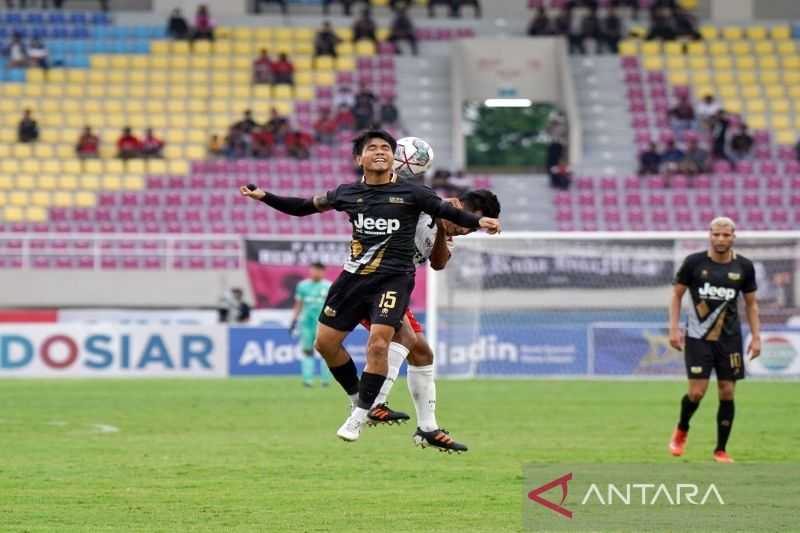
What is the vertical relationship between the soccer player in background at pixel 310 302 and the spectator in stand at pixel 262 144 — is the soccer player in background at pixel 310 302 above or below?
below

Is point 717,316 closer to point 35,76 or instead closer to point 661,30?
A: point 35,76

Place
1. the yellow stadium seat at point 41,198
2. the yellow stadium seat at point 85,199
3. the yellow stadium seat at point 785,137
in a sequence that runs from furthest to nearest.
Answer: the yellow stadium seat at point 785,137 → the yellow stadium seat at point 85,199 → the yellow stadium seat at point 41,198

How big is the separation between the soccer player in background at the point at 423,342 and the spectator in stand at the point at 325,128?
27.1m

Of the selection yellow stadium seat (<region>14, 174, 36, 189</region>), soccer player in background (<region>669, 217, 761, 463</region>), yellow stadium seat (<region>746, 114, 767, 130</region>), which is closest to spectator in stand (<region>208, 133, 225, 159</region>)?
yellow stadium seat (<region>14, 174, 36, 189</region>)

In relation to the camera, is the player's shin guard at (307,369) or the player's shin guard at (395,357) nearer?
the player's shin guard at (395,357)

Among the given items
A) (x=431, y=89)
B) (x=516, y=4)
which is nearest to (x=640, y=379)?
(x=431, y=89)

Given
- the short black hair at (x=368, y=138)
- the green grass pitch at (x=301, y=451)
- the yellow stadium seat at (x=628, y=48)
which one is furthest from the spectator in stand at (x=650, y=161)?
the short black hair at (x=368, y=138)

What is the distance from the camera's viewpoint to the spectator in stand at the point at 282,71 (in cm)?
4028

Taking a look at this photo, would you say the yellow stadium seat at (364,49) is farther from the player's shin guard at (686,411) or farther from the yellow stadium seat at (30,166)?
the player's shin guard at (686,411)

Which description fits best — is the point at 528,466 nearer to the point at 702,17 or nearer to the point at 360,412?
the point at 360,412

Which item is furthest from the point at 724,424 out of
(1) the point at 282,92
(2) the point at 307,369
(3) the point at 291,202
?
(1) the point at 282,92

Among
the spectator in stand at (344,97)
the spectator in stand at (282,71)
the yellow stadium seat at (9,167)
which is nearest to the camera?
the yellow stadium seat at (9,167)

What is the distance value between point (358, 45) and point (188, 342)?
14859 mm

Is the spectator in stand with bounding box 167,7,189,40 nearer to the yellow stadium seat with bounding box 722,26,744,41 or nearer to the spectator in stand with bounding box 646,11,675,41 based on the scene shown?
the spectator in stand with bounding box 646,11,675,41
